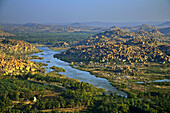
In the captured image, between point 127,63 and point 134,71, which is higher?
point 127,63

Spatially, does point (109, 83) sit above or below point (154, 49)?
below

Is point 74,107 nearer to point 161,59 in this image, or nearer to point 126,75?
point 126,75

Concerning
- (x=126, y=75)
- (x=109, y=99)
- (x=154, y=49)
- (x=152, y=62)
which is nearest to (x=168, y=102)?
(x=109, y=99)

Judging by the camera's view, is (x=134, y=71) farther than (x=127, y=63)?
No

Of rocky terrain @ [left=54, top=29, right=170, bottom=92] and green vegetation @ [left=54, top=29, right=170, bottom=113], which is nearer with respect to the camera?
green vegetation @ [left=54, top=29, right=170, bottom=113]

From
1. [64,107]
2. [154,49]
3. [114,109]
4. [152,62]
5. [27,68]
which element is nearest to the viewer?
[114,109]

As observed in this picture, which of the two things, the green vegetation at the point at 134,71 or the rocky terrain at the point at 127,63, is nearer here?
the green vegetation at the point at 134,71

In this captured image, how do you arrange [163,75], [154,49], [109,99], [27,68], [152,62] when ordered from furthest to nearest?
[154,49]
[152,62]
[27,68]
[163,75]
[109,99]

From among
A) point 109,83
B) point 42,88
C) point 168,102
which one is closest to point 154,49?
point 109,83

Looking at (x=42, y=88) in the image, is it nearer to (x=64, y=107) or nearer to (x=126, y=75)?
(x=64, y=107)

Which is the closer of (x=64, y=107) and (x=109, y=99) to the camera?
(x=64, y=107)
